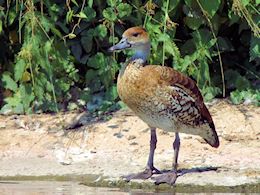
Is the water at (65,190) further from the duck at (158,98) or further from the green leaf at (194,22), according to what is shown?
the green leaf at (194,22)

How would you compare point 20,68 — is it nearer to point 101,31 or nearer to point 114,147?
point 101,31

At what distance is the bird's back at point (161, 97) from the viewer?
8.16m

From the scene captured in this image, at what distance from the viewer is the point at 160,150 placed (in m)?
9.13

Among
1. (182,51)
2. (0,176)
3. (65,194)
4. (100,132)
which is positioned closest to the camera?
(65,194)

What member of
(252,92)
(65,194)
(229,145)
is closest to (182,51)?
(252,92)

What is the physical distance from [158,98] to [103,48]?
2.34 metres

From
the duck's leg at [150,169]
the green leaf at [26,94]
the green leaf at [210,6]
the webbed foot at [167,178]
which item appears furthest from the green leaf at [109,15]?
the webbed foot at [167,178]

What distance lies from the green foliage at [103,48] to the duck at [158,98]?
1.16 m

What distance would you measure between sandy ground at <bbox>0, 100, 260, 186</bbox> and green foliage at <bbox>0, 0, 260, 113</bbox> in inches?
10.4

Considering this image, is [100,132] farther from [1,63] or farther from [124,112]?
[1,63]

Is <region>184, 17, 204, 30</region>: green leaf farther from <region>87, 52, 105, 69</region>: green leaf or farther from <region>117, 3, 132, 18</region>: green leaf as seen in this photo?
<region>87, 52, 105, 69</region>: green leaf

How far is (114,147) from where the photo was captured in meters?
9.25

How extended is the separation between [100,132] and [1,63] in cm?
162

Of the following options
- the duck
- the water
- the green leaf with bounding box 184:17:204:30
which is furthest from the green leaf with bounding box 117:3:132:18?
the water
